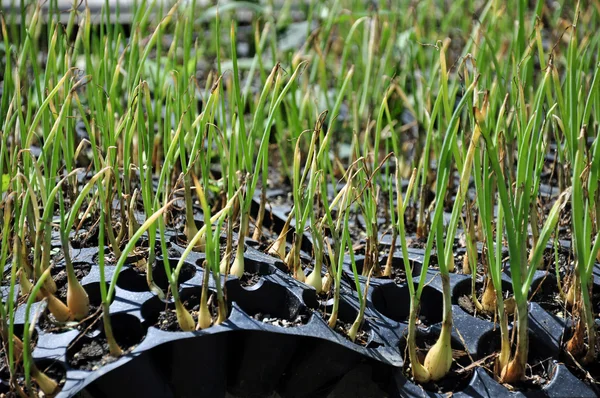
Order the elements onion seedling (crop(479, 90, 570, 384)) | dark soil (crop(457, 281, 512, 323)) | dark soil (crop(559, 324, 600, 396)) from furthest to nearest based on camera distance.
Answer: dark soil (crop(457, 281, 512, 323)), dark soil (crop(559, 324, 600, 396)), onion seedling (crop(479, 90, 570, 384))

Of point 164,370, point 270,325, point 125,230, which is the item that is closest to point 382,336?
point 270,325

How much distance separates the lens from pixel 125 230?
0.85 m

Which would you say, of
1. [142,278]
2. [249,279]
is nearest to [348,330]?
[249,279]

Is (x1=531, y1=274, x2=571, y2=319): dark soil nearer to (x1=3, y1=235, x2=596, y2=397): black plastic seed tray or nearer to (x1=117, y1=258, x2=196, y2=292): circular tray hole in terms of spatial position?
(x1=3, y1=235, x2=596, y2=397): black plastic seed tray

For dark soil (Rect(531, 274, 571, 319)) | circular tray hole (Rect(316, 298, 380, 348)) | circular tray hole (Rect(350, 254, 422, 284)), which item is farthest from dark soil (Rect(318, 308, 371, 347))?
dark soil (Rect(531, 274, 571, 319))

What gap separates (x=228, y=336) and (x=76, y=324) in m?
0.15

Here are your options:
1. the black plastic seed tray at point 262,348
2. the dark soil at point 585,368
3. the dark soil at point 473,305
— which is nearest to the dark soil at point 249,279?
the black plastic seed tray at point 262,348

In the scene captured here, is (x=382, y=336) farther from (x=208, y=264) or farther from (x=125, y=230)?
(x=125, y=230)

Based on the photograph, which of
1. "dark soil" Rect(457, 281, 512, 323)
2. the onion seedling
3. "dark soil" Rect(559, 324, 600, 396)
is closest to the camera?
the onion seedling

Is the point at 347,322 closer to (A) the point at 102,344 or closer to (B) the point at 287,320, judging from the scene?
(B) the point at 287,320

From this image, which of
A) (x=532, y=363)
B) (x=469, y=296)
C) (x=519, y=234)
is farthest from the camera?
(x=469, y=296)

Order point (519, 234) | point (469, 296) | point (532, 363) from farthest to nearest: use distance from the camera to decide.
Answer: point (469, 296), point (532, 363), point (519, 234)

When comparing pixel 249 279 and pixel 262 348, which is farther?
pixel 249 279

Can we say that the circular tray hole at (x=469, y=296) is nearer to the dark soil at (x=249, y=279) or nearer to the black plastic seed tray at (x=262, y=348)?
the black plastic seed tray at (x=262, y=348)
